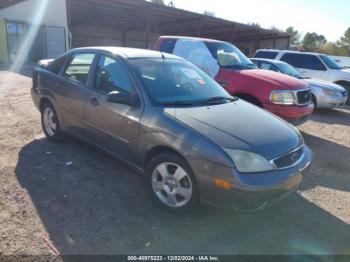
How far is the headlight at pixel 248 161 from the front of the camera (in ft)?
9.46

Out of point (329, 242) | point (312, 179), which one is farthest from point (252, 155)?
point (312, 179)

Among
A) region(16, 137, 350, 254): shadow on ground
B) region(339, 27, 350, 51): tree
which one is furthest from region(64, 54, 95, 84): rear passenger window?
region(339, 27, 350, 51): tree

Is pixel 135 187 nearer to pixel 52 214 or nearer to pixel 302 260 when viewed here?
pixel 52 214

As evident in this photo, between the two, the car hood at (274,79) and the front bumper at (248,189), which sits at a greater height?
the car hood at (274,79)

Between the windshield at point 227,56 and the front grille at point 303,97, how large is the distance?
133 centimetres

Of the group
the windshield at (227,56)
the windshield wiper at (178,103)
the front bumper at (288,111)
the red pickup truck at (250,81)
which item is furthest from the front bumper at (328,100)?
the windshield wiper at (178,103)

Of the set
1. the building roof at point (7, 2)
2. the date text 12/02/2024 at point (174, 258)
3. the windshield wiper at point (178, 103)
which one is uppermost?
the building roof at point (7, 2)

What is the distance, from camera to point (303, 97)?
20.8 ft

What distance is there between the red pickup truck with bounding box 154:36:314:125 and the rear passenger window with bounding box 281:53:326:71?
5.37m

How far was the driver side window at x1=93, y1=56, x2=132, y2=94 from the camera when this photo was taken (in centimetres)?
385

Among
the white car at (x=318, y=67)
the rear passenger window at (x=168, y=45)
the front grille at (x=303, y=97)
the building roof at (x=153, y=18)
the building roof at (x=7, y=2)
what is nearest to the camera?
the front grille at (x=303, y=97)

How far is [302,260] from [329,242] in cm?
47

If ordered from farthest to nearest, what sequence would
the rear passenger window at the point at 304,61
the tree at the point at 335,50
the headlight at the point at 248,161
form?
the tree at the point at 335,50
the rear passenger window at the point at 304,61
the headlight at the point at 248,161

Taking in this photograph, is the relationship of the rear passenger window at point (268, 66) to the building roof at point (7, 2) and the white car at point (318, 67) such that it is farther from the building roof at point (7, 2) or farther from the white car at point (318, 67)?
the building roof at point (7, 2)
